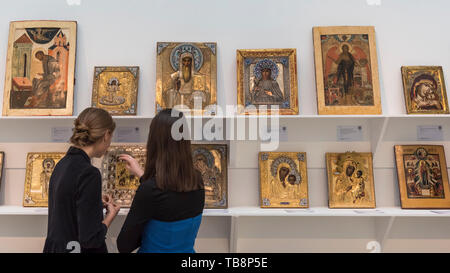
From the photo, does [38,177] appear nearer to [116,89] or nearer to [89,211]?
[116,89]

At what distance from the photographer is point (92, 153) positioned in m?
1.48

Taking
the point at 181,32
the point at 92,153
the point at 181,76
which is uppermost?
the point at 181,32

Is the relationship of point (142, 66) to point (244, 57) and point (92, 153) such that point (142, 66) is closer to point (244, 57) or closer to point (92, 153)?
point (244, 57)

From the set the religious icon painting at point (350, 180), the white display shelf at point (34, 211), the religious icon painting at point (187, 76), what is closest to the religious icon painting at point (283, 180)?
the religious icon painting at point (350, 180)

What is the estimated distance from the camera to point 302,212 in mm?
1870

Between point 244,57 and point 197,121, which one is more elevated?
point 244,57

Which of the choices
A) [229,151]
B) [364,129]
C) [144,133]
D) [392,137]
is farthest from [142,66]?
[392,137]

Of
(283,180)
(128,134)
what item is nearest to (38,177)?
(128,134)

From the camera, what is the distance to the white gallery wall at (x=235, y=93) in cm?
209

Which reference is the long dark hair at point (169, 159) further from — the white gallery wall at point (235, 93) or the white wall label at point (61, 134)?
the white wall label at point (61, 134)

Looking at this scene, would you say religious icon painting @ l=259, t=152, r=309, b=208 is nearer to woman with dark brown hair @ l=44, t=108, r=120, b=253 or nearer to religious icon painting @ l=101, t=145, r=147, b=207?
religious icon painting @ l=101, t=145, r=147, b=207

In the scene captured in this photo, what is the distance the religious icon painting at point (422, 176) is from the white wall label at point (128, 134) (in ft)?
6.23

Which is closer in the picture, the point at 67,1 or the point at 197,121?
the point at 197,121
